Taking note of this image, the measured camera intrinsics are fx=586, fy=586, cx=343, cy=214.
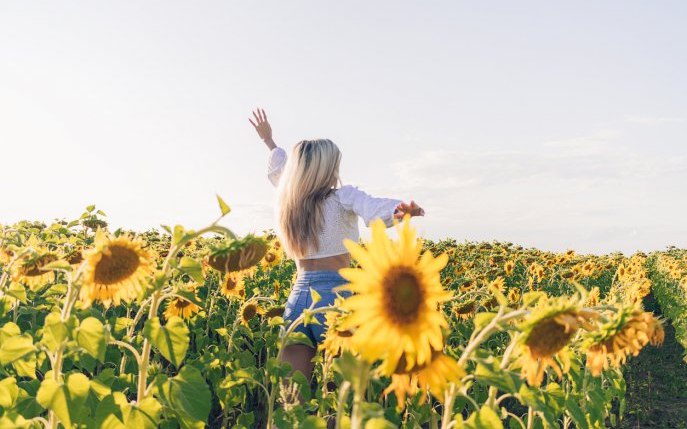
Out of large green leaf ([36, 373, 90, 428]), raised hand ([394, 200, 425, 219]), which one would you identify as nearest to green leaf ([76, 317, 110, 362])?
large green leaf ([36, 373, 90, 428])

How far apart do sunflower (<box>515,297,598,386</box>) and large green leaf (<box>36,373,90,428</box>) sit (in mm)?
1525

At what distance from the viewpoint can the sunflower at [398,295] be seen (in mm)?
1491

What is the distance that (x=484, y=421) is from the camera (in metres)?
1.89

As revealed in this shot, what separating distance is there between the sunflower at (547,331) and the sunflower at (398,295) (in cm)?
34

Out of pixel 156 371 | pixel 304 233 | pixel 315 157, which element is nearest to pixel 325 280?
pixel 304 233

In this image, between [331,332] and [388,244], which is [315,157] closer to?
[331,332]

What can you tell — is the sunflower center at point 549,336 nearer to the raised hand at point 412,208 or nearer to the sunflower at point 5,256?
the raised hand at point 412,208

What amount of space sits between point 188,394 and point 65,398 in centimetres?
42

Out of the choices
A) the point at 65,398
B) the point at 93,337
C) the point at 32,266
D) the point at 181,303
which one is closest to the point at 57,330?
the point at 93,337

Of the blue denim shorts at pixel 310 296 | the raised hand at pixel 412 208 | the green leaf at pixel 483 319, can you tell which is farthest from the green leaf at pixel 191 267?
the blue denim shorts at pixel 310 296

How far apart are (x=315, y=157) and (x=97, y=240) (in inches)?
101

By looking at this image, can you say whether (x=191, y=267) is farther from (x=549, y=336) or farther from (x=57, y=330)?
(x=549, y=336)

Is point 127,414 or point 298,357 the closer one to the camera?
point 127,414

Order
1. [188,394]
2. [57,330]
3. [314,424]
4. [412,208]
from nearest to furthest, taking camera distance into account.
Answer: [314,424]
[57,330]
[188,394]
[412,208]
